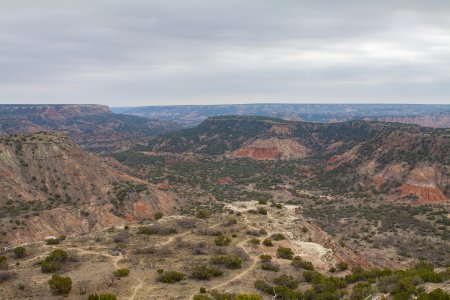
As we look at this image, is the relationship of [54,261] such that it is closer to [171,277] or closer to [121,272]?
[121,272]

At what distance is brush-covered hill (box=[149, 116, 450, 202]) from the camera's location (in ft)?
254

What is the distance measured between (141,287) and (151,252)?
6135 millimetres

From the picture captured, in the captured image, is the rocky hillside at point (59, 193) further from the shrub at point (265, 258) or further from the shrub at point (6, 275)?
the shrub at point (265, 258)

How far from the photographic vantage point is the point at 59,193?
2234 inches

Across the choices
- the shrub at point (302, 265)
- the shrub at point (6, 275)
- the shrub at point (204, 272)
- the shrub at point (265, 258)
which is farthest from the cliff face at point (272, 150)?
the shrub at point (6, 275)

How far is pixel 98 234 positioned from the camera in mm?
31156

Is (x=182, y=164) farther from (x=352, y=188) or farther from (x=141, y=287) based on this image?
(x=141, y=287)

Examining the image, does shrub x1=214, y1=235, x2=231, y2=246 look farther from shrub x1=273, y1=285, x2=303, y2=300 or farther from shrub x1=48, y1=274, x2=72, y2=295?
shrub x1=48, y1=274, x2=72, y2=295

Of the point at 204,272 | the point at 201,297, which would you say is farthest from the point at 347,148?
the point at 201,297

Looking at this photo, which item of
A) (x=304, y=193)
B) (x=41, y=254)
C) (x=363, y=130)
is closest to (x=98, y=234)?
(x=41, y=254)

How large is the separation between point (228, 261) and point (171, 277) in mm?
4464

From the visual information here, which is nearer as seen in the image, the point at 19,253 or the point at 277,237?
the point at 19,253

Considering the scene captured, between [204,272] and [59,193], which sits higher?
[204,272]

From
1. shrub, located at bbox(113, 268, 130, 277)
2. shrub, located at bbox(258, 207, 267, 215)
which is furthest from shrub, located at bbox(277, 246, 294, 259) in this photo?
shrub, located at bbox(258, 207, 267, 215)
